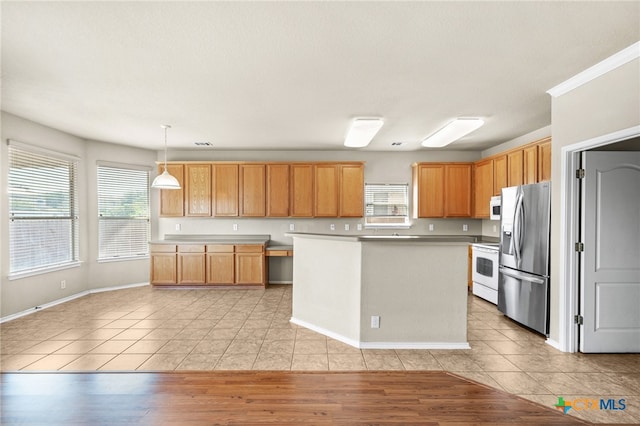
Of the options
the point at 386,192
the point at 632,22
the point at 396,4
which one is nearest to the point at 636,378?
the point at 632,22

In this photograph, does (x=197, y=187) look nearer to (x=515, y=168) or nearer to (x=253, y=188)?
(x=253, y=188)

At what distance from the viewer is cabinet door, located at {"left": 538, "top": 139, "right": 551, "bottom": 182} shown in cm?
390

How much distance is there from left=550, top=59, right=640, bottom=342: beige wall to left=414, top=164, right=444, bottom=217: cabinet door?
8.79 ft

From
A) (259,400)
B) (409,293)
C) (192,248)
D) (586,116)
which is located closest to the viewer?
(259,400)

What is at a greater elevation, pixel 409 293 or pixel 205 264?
pixel 409 293

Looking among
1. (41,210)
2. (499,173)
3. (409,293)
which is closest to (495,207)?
(499,173)

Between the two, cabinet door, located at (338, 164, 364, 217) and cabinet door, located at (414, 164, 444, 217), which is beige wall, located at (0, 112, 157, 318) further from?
cabinet door, located at (414, 164, 444, 217)

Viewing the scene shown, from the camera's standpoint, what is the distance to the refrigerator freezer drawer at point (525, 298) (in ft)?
11.2

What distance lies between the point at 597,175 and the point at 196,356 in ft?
14.3

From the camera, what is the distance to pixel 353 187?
5.94 m

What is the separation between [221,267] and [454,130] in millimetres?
4578

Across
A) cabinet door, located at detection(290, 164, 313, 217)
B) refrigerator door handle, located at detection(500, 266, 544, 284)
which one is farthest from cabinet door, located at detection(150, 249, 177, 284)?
refrigerator door handle, located at detection(500, 266, 544, 284)

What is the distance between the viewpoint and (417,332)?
3191 mm

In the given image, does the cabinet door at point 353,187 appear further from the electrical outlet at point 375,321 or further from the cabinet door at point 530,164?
the electrical outlet at point 375,321
